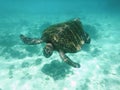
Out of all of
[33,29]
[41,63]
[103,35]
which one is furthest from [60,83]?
[33,29]

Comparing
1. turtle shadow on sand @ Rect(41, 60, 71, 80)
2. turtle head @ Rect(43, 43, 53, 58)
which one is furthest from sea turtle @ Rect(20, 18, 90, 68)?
turtle shadow on sand @ Rect(41, 60, 71, 80)

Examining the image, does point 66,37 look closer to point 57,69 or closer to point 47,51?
point 47,51

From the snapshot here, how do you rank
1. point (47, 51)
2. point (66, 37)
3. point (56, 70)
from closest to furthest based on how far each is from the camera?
1. point (47, 51)
2. point (66, 37)
3. point (56, 70)

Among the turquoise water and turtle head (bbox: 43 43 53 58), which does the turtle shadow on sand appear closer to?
the turquoise water

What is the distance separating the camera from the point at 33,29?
24812 mm

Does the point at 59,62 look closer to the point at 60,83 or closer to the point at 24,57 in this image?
the point at 60,83

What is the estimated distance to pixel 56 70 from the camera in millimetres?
14133

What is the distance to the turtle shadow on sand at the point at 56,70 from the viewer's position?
13547 millimetres

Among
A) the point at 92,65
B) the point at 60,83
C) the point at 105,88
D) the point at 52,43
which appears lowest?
the point at 105,88

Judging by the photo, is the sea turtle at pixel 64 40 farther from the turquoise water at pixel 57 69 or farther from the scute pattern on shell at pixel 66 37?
the turquoise water at pixel 57 69

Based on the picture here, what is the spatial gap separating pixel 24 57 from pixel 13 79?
3.37m

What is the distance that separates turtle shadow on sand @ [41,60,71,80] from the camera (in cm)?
1355

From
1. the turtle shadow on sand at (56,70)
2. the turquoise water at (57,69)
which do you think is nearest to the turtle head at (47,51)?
the turquoise water at (57,69)

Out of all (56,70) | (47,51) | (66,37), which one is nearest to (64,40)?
(66,37)
